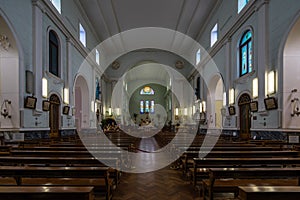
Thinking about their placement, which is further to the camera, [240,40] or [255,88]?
[240,40]

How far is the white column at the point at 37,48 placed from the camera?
304 inches

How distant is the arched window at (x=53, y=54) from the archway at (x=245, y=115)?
706 cm

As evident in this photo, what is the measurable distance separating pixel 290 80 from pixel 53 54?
795 cm

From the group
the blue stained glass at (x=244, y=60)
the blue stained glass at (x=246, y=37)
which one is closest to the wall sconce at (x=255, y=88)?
the blue stained glass at (x=244, y=60)

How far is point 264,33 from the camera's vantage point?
748 centimetres

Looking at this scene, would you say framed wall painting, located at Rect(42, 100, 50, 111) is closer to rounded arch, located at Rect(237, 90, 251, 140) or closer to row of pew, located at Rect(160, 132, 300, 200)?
row of pew, located at Rect(160, 132, 300, 200)

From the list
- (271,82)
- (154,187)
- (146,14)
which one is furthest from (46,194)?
(146,14)

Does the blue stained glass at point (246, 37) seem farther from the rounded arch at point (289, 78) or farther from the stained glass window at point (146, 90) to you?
the stained glass window at point (146, 90)

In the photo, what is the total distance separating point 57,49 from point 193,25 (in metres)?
8.04

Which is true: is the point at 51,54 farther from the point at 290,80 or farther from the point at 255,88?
the point at 290,80

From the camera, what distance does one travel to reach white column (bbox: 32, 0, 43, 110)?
25.3 feet

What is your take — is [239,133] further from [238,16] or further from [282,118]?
[238,16]

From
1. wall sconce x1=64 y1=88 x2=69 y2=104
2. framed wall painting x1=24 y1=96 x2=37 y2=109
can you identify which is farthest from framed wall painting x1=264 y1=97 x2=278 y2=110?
wall sconce x1=64 y1=88 x2=69 y2=104

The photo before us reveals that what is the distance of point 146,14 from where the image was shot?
13.1 meters
